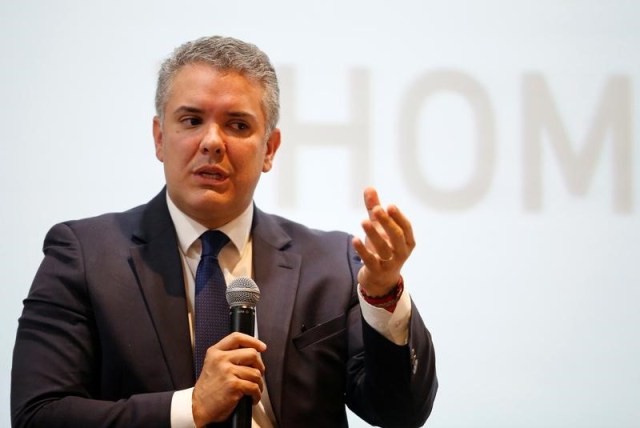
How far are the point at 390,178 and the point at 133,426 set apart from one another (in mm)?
1651

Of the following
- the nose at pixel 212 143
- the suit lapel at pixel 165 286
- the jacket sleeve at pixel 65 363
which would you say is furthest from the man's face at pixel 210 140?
the jacket sleeve at pixel 65 363

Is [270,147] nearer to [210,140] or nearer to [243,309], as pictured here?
[210,140]

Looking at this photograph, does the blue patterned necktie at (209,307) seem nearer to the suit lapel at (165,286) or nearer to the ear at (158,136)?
the suit lapel at (165,286)

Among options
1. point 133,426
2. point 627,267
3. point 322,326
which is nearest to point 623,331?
point 627,267

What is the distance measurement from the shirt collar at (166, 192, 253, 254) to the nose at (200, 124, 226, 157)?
0.24m

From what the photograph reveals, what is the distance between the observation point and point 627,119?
3.73m

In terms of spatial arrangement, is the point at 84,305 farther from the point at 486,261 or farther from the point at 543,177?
the point at 543,177

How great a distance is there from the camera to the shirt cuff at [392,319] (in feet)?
7.69

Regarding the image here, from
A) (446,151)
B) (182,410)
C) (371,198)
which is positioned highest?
(446,151)

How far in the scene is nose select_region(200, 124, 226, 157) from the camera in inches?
100

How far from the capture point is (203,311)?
8.09ft

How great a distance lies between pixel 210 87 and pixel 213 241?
1.42ft

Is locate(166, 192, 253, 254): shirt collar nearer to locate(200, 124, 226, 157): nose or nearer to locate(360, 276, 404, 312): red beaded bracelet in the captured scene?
locate(200, 124, 226, 157): nose

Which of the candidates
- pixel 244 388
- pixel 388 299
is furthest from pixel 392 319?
pixel 244 388
